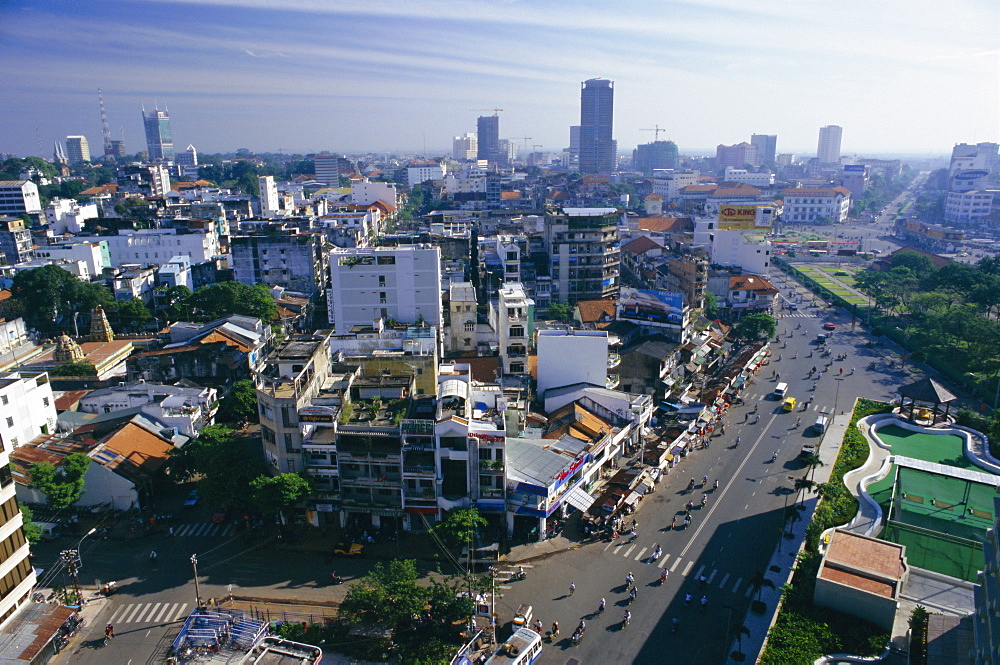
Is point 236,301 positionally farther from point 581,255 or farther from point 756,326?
point 756,326

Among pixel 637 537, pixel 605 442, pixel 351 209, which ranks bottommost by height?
pixel 637 537

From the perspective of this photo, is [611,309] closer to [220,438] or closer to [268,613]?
[220,438]

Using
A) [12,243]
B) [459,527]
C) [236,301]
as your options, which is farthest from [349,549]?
[12,243]

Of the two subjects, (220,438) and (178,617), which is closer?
(178,617)

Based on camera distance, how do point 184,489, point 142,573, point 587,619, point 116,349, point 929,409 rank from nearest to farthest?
point 587,619 → point 142,573 → point 184,489 → point 929,409 → point 116,349

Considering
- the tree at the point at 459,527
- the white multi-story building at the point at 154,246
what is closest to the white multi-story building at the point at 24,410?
the tree at the point at 459,527

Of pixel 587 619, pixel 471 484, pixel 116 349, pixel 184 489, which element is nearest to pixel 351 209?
pixel 116 349
